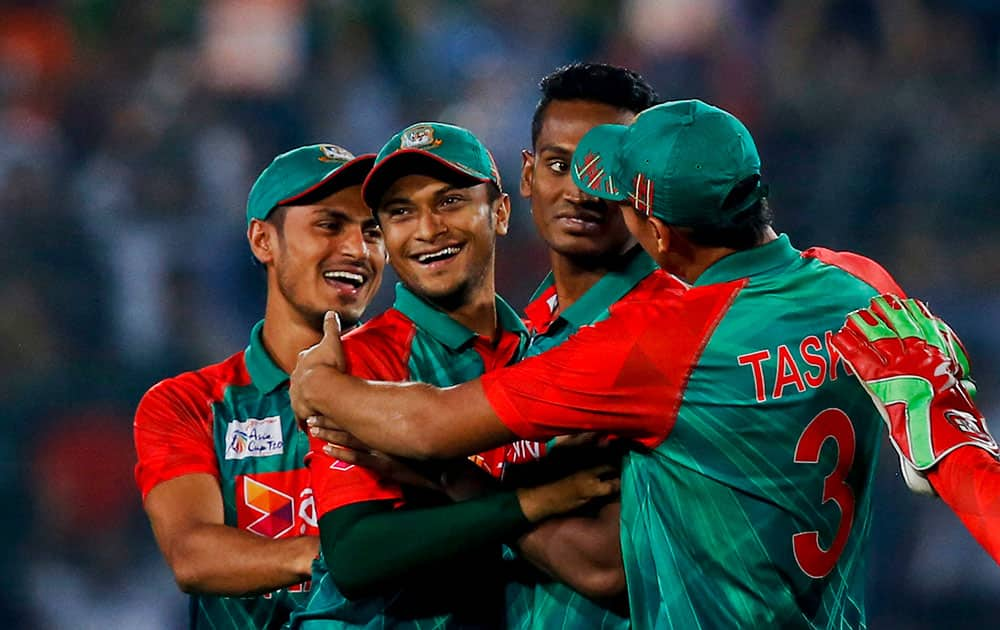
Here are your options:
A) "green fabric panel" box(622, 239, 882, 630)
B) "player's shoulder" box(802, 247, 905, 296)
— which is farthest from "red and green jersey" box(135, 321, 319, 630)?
"player's shoulder" box(802, 247, 905, 296)

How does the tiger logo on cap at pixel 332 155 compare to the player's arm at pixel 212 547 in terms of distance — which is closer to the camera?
the player's arm at pixel 212 547

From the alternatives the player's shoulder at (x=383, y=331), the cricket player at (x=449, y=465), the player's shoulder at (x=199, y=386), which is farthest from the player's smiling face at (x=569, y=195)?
the player's shoulder at (x=199, y=386)

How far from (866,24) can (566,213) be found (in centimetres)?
511

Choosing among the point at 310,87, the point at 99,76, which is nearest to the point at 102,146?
the point at 99,76

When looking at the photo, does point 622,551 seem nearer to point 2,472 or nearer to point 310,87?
point 2,472

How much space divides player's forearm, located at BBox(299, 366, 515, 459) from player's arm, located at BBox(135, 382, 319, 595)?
0.56 metres

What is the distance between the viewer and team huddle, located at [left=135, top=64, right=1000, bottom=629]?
8.10ft

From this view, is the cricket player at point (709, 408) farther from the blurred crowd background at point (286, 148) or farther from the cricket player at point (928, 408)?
the blurred crowd background at point (286, 148)

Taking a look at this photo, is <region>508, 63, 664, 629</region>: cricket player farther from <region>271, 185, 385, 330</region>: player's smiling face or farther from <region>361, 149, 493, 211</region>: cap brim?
<region>271, 185, 385, 330</region>: player's smiling face

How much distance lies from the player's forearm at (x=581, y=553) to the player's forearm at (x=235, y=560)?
2.05 ft

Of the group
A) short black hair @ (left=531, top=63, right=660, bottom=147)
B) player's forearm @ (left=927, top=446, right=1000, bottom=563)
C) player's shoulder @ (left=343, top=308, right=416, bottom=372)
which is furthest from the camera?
short black hair @ (left=531, top=63, right=660, bottom=147)

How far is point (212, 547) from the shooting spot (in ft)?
10.4

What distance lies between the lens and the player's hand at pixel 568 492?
264 cm

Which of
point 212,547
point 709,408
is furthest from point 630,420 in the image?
point 212,547
